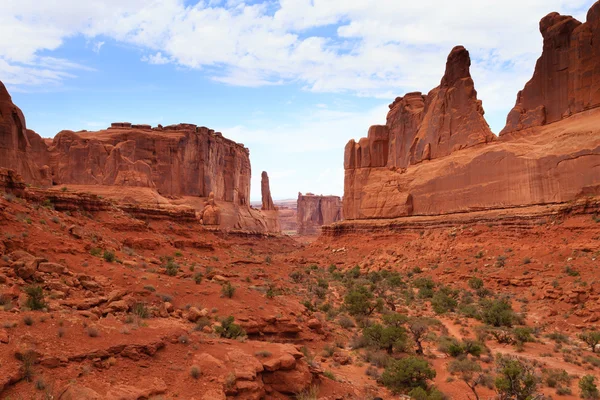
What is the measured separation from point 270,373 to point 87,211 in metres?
16.9

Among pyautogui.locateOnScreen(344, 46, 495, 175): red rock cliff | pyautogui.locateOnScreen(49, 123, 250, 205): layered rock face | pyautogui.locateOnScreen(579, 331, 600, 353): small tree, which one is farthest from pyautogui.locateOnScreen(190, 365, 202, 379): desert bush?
pyautogui.locateOnScreen(49, 123, 250, 205): layered rock face

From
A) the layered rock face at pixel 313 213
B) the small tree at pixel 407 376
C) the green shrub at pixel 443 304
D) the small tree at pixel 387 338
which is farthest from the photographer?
the layered rock face at pixel 313 213

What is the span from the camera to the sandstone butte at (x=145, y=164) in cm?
3372

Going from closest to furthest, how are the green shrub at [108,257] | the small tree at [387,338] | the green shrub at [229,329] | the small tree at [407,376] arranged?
1. the green shrub at [229,329]
2. the small tree at [407,376]
3. the small tree at [387,338]
4. the green shrub at [108,257]

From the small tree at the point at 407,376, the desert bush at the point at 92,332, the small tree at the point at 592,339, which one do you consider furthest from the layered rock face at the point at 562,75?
the desert bush at the point at 92,332

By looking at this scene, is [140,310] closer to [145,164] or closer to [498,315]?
[498,315]

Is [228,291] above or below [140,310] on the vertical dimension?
below

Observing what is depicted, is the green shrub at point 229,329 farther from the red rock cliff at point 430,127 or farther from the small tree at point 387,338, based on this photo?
the red rock cliff at point 430,127

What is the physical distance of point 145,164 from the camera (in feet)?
167

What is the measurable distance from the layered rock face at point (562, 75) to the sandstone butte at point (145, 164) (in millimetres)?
26558

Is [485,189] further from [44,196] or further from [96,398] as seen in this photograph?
[96,398]

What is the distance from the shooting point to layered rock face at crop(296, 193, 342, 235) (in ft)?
414

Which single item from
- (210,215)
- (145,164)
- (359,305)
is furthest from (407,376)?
(210,215)

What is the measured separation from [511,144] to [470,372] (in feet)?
78.6
